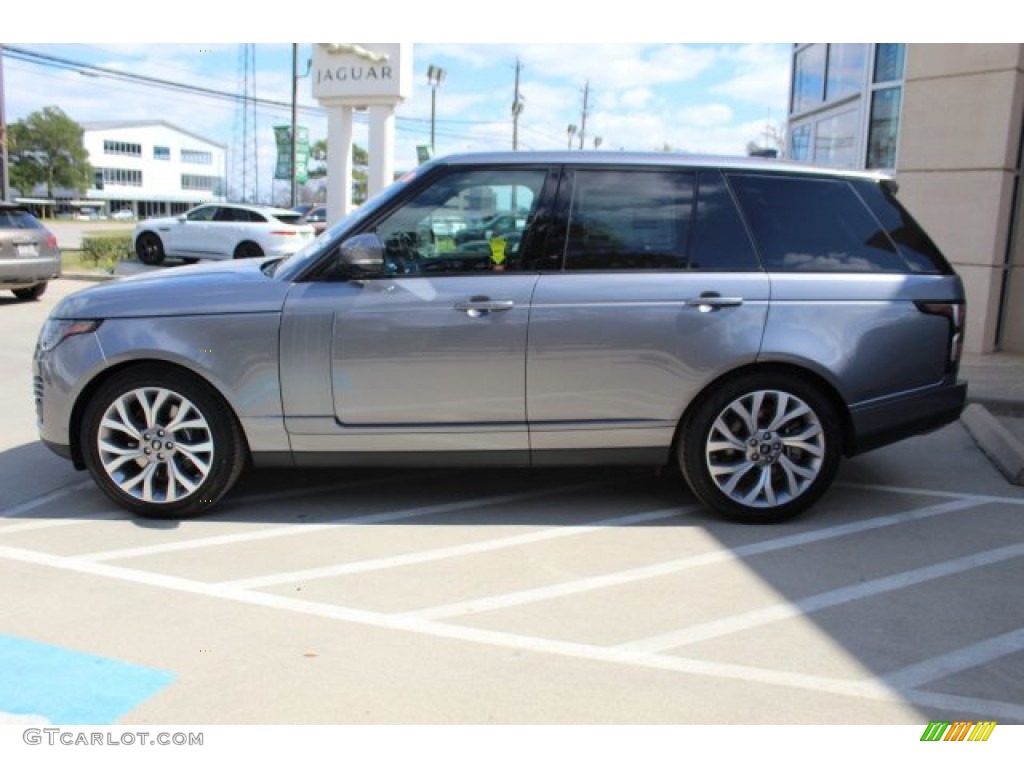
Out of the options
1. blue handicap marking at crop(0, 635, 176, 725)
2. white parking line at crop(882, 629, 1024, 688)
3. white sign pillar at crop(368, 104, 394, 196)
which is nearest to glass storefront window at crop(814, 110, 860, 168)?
white sign pillar at crop(368, 104, 394, 196)

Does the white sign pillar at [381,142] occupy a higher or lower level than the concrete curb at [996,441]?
higher

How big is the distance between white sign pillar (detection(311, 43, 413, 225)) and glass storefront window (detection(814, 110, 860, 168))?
382 inches

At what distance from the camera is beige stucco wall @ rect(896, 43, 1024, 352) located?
30.3ft

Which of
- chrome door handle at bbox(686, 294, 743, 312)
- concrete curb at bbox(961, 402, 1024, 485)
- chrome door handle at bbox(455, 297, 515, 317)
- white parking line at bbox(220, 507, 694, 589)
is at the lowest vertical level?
white parking line at bbox(220, 507, 694, 589)

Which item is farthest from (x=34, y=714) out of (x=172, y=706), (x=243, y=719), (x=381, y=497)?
(x=381, y=497)

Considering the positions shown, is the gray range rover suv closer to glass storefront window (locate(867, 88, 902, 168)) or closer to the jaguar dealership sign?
glass storefront window (locate(867, 88, 902, 168))

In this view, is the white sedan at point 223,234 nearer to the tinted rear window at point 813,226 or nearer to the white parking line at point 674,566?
the tinted rear window at point 813,226

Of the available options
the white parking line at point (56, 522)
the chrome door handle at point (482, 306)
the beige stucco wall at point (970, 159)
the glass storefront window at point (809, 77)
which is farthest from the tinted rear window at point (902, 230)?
the glass storefront window at point (809, 77)

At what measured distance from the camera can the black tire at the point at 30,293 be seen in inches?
572

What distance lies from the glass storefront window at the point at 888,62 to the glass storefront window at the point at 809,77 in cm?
339

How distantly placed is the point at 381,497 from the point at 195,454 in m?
1.09

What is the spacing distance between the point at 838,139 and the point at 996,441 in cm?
1144

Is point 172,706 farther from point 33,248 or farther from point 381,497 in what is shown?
point 33,248

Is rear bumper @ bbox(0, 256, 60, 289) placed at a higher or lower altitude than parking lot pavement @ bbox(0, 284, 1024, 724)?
higher
